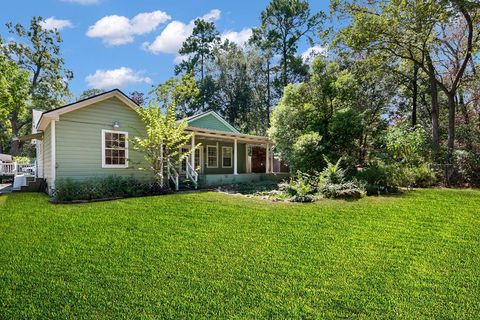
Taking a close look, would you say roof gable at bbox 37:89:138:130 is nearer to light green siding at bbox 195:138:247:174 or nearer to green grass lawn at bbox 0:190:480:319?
green grass lawn at bbox 0:190:480:319

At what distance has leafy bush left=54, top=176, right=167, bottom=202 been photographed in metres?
9.27

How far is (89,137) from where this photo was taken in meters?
10.9

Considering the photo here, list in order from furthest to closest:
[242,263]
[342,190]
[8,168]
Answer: [8,168] < [342,190] < [242,263]

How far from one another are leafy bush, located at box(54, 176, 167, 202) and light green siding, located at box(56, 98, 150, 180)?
1.34 feet

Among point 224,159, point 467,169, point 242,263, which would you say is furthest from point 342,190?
point 224,159

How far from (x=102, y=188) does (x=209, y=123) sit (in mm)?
10618

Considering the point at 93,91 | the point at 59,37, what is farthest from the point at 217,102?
the point at 93,91

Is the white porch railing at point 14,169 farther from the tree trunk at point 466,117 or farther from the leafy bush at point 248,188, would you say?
the tree trunk at point 466,117

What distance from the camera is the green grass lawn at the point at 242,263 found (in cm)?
328

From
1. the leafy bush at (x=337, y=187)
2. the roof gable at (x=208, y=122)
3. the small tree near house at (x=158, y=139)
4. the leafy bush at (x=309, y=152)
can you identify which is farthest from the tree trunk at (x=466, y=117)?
the small tree near house at (x=158, y=139)

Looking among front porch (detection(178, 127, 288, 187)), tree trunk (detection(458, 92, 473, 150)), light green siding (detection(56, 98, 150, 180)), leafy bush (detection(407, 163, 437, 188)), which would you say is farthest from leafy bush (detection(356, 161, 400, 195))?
tree trunk (detection(458, 92, 473, 150))

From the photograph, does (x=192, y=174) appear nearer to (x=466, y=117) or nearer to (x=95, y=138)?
(x=95, y=138)

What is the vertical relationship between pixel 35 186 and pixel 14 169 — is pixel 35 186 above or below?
below

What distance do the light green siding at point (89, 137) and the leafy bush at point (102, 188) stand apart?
41 centimetres
